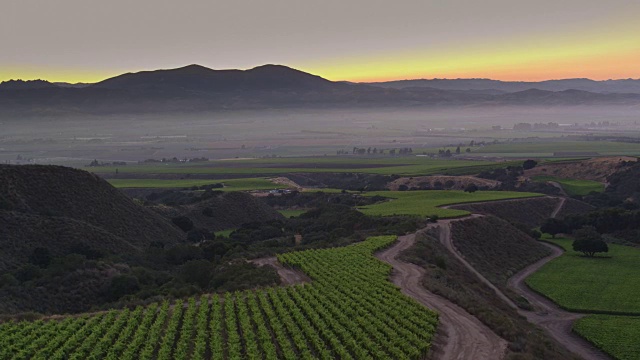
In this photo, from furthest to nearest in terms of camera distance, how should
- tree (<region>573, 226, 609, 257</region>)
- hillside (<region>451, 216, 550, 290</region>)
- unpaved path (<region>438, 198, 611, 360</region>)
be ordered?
tree (<region>573, 226, 609, 257</region>) → hillside (<region>451, 216, 550, 290</region>) → unpaved path (<region>438, 198, 611, 360</region>)

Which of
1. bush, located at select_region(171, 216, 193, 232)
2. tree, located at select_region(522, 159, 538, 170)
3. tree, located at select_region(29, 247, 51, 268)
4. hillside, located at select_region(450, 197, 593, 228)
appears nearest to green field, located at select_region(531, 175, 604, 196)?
tree, located at select_region(522, 159, 538, 170)

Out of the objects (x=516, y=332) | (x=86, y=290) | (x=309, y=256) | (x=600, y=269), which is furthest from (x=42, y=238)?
(x=600, y=269)

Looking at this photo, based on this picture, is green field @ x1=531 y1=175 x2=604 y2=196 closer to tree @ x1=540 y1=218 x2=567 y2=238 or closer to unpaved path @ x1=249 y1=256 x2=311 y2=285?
tree @ x1=540 y1=218 x2=567 y2=238

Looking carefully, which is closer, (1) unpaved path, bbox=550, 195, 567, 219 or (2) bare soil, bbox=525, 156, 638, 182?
(1) unpaved path, bbox=550, 195, 567, 219

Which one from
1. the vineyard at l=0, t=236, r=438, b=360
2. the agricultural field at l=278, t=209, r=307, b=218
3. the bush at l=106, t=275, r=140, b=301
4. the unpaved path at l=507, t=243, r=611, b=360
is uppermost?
the vineyard at l=0, t=236, r=438, b=360

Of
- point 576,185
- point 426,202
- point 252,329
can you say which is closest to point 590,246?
point 426,202

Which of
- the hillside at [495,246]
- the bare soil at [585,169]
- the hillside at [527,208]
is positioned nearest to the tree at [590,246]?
the hillside at [495,246]

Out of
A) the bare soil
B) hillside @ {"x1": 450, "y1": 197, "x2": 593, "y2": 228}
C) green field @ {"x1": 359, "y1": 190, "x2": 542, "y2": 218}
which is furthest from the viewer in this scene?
the bare soil

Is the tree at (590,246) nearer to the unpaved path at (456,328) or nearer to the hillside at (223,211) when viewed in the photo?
the unpaved path at (456,328)
